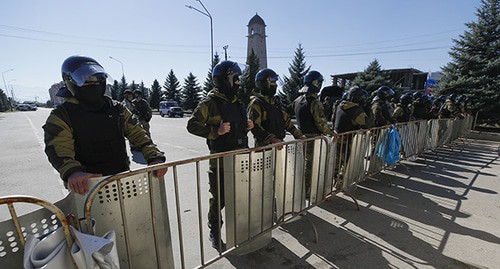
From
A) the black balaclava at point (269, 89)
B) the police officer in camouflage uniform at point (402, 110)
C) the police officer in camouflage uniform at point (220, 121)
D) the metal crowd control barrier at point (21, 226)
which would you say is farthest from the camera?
the police officer in camouflage uniform at point (402, 110)

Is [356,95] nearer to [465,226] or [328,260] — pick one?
[465,226]

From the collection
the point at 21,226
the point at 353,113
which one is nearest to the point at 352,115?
the point at 353,113

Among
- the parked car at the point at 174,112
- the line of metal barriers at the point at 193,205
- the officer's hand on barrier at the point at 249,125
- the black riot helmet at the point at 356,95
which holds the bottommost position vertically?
the parked car at the point at 174,112

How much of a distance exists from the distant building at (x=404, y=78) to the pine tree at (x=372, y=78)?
5924 mm

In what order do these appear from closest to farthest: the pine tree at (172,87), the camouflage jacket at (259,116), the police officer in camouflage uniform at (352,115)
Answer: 1. the camouflage jacket at (259,116)
2. the police officer in camouflage uniform at (352,115)
3. the pine tree at (172,87)

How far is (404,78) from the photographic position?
94.8 ft

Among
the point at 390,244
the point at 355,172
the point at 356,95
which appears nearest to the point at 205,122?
the point at 390,244

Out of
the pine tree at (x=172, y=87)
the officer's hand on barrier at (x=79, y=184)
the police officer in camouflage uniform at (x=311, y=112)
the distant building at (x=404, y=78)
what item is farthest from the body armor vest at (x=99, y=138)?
the pine tree at (x=172, y=87)

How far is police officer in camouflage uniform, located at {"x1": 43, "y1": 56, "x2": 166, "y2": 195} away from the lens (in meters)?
1.88

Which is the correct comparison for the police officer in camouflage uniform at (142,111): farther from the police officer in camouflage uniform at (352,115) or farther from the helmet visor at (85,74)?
the helmet visor at (85,74)

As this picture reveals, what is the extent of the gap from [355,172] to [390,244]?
5.33ft

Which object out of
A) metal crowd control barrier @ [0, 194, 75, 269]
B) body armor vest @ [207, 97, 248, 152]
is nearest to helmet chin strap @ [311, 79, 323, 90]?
body armor vest @ [207, 97, 248, 152]

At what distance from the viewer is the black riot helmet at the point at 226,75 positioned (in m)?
3.04

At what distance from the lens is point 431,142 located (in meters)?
7.93
